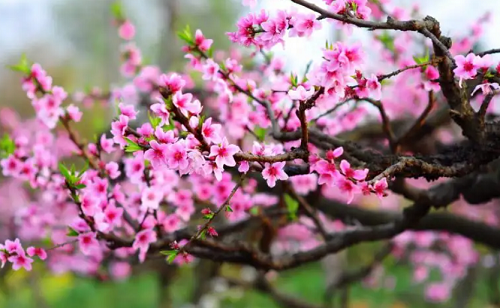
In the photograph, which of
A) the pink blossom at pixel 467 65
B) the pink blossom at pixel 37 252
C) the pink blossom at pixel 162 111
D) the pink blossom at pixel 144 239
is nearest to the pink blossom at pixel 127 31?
the pink blossom at pixel 144 239

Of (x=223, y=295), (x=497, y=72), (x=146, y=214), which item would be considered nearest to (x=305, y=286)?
(x=223, y=295)

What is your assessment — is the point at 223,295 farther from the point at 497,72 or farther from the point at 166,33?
the point at 497,72

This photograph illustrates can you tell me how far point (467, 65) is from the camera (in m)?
1.86

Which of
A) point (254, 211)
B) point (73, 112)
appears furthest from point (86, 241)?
point (254, 211)

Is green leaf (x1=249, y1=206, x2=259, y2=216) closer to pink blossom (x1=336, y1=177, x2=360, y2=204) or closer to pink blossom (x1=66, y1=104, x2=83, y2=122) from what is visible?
pink blossom (x1=66, y1=104, x2=83, y2=122)

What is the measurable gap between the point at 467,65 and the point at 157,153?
1.04 m

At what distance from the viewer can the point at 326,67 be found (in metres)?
1.84

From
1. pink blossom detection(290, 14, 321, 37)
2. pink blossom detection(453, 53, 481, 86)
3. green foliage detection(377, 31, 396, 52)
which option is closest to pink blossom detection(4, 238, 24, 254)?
pink blossom detection(290, 14, 321, 37)

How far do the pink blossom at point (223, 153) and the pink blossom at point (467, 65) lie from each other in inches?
30.9

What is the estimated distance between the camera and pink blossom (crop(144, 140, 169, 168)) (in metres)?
1.78

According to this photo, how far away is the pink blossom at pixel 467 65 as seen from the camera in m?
1.86

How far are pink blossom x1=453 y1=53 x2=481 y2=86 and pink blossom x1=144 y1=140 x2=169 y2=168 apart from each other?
Answer: 38.8 inches

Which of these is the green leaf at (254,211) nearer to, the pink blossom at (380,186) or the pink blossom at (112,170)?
the pink blossom at (112,170)

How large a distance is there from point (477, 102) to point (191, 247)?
124 inches
